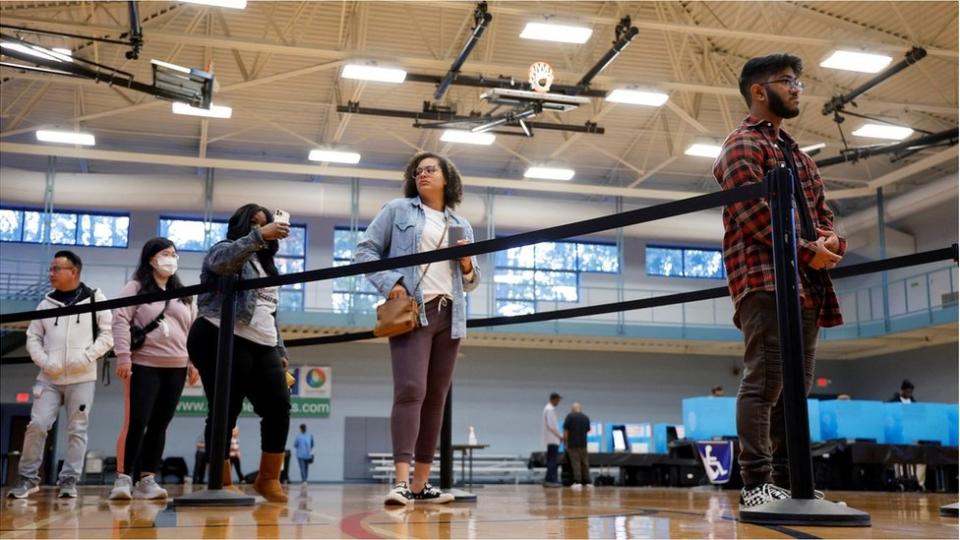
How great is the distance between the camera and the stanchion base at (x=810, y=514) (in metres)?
2.31

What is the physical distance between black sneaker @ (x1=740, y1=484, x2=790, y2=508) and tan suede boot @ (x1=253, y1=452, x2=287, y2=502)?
2.02 meters

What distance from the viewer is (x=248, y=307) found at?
383 cm

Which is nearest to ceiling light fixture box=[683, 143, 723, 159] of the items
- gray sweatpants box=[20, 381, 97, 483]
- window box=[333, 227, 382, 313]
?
window box=[333, 227, 382, 313]

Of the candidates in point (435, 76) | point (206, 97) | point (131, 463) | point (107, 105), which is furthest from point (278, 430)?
point (107, 105)

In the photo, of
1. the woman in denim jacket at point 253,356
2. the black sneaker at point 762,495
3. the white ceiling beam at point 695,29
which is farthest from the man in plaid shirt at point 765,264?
the white ceiling beam at point 695,29

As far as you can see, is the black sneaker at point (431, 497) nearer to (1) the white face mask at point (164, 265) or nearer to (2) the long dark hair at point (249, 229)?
(2) the long dark hair at point (249, 229)

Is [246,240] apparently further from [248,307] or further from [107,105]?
[107,105]

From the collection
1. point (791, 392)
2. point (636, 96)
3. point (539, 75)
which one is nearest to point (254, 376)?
point (791, 392)

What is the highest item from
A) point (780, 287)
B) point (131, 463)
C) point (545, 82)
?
point (545, 82)

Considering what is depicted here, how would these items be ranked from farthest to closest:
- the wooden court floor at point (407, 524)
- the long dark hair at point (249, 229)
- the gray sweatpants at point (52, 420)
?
the gray sweatpants at point (52, 420), the long dark hair at point (249, 229), the wooden court floor at point (407, 524)

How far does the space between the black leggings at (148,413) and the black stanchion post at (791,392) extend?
124 inches

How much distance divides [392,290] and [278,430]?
93 centimetres

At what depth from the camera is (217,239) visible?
791 inches

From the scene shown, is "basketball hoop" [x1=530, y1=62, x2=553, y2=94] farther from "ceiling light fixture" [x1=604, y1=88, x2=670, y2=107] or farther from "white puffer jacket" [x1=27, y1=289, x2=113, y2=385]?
"white puffer jacket" [x1=27, y1=289, x2=113, y2=385]
